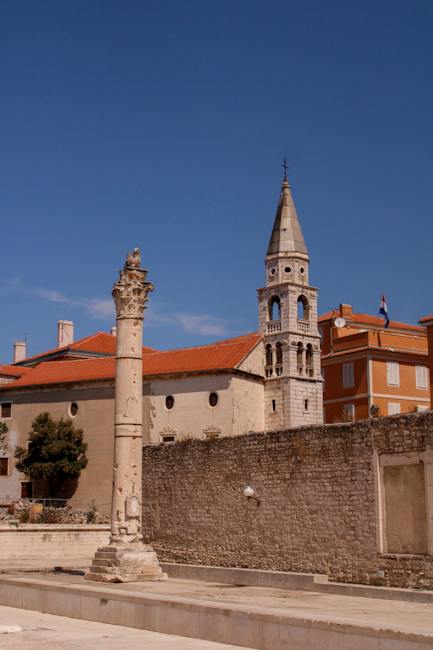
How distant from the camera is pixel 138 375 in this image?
1895cm

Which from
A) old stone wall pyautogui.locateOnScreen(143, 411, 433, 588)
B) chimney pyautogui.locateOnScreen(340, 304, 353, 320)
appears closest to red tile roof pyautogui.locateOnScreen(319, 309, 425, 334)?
chimney pyautogui.locateOnScreen(340, 304, 353, 320)

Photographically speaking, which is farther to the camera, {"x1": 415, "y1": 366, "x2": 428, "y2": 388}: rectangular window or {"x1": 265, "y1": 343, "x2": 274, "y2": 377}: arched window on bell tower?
{"x1": 415, "y1": 366, "x2": 428, "y2": 388}: rectangular window

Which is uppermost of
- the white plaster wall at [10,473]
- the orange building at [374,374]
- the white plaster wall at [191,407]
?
the orange building at [374,374]

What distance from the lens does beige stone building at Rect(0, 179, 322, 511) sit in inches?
1652

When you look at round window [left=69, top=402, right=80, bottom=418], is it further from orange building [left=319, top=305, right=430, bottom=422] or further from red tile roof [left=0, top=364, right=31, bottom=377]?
orange building [left=319, top=305, right=430, bottom=422]

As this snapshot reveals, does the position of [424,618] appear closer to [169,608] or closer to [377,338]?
[169,608]

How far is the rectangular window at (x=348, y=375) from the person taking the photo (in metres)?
48.4

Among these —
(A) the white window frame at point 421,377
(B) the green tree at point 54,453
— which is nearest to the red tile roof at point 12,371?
(B) the green tree at point 54,453

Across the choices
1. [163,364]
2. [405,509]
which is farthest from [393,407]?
[405,509]

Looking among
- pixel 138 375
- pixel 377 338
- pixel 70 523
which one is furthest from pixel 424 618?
pixel 377 338

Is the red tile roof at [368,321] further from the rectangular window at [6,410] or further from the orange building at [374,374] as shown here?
the rectangular window at [6,410]

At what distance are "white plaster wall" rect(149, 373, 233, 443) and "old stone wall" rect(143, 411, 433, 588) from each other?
14.4 metres

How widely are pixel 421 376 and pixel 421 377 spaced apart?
0.21 feet

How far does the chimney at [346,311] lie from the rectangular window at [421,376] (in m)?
8.10
